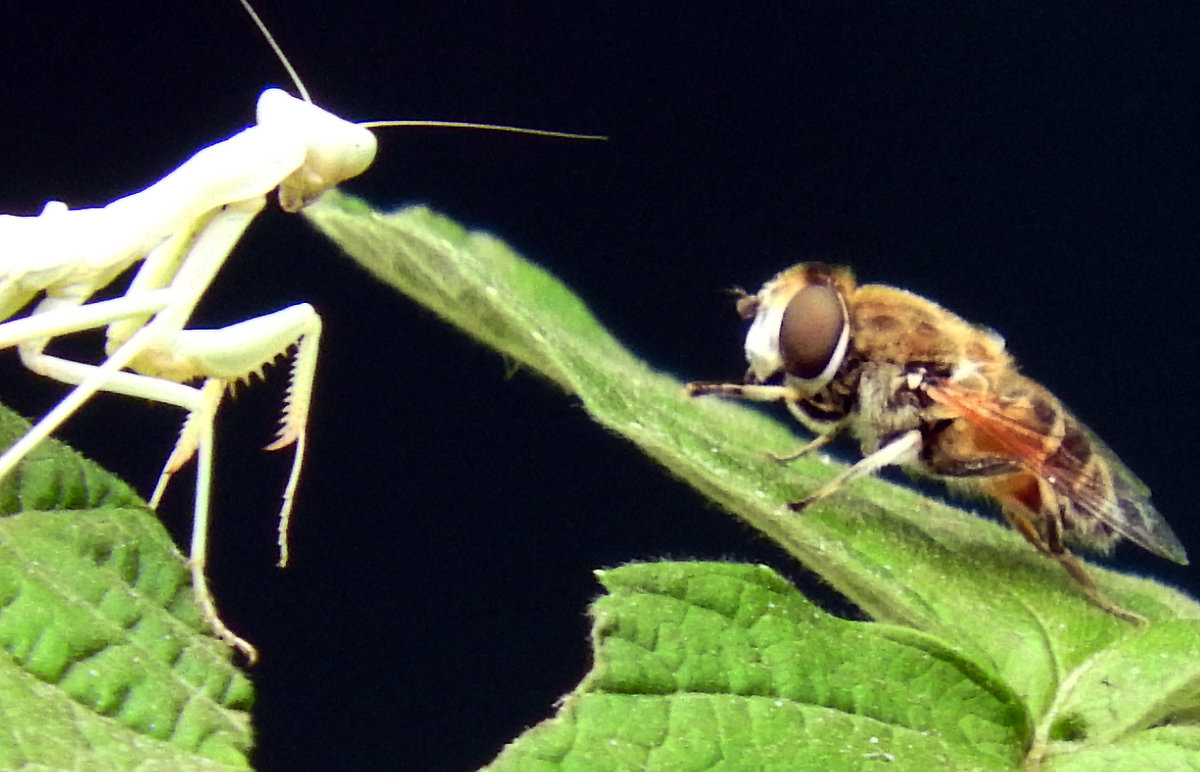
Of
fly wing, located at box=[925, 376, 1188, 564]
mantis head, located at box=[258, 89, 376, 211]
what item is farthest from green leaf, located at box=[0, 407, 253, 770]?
fly wing, located at box=[925, 376, 1188, 564]

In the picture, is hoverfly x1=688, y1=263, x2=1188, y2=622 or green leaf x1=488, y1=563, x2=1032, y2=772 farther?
hoverfly x1=688, y1=263, x2=1188, y2=622

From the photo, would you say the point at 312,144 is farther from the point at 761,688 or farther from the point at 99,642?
the point at 761,688

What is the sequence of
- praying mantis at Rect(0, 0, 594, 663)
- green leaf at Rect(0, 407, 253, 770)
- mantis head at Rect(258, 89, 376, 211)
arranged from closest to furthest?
green leaf at Rect(0, 407, 253, 770) → praying mantis at Rect(0, 0, 594, 663) → mantis head at Rect(258, 89, 376, 211)

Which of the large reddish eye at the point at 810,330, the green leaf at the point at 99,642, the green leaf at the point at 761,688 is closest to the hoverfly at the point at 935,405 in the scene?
the large reddish eye at the point at 810,330

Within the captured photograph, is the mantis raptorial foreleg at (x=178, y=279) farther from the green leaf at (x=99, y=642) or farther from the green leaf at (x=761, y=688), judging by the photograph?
the green leaf at (x=761, y=688)

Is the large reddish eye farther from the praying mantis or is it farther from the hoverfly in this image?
the praying mantis

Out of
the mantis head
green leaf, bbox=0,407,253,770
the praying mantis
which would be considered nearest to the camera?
green leaf, bbox=0,407,253,770

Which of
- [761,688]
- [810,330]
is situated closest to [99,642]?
[761,688]
